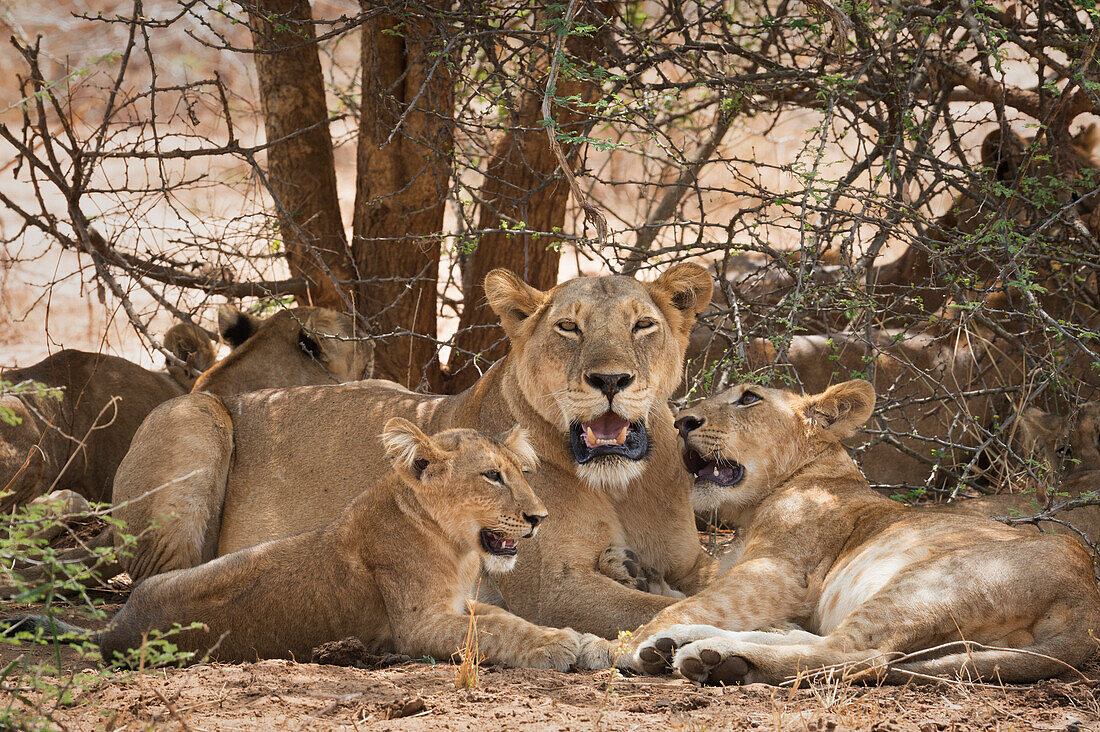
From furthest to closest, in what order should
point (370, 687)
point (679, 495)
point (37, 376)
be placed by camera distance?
point (37, 376)
point (679, 495)
point (370, 687)

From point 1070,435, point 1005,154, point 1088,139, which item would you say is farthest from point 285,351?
point 1088,139

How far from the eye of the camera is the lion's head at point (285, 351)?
21.3ft

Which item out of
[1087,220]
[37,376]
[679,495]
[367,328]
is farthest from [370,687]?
[1087,220]

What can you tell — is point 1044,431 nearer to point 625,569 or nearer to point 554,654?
point 625,569

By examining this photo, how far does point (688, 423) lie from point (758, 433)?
0.30 m

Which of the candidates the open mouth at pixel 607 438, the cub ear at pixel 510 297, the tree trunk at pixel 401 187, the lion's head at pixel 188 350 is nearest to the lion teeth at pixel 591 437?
the open mouth at pixel 607 438

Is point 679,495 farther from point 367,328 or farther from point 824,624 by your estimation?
point 367,328

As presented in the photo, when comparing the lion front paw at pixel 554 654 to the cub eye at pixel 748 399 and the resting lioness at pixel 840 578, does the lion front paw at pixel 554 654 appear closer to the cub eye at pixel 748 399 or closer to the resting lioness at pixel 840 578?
the resting lioness at pixel 840 578

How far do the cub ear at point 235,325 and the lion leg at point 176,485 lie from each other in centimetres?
130

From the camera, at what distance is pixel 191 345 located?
23.6 feet

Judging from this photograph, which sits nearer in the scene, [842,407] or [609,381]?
[609,381]

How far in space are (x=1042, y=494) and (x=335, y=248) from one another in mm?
4743

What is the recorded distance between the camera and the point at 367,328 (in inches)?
254

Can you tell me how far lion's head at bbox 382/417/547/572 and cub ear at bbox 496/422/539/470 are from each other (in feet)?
0.65
